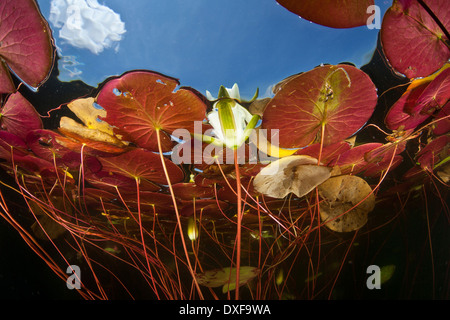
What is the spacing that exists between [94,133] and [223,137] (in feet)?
1.28

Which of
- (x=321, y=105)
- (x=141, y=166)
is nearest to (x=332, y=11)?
(x=321, y=105)

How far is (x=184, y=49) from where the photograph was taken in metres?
0.48

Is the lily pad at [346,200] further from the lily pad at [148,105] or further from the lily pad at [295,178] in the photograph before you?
the lily pad at [148,105]

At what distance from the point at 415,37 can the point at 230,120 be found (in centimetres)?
47

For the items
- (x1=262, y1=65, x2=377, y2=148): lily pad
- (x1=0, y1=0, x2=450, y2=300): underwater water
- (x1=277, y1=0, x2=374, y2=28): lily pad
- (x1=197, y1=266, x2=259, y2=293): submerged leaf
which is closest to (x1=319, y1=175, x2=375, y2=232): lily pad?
(x1=0, y1=0, x2=450, y2=300): underwater water

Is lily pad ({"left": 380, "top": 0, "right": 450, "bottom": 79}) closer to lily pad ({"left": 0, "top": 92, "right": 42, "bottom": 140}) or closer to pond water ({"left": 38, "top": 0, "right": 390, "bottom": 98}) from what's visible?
pond water ({"left": 38, "top": 0, "right": 390, "bottom": 98})

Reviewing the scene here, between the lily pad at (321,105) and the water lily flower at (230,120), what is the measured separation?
0.18 feet

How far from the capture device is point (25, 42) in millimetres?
490

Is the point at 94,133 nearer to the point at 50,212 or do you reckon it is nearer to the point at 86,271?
the point at 50,212

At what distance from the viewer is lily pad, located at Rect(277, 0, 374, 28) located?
0.42m

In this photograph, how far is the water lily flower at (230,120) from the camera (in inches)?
22.6

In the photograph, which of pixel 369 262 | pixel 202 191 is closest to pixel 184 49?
pixel 202 191

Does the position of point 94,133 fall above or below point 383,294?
above

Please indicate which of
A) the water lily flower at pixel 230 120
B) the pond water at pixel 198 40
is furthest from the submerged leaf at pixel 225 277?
the pond water at pixel 198 40
